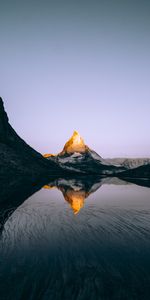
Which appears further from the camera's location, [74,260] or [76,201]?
[76,201]

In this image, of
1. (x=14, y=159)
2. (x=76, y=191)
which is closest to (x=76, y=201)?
(x=76, y=191)

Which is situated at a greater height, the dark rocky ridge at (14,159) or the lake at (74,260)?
the dark rocky ridge at (14,159)

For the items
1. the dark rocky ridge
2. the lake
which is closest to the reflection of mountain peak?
the lake

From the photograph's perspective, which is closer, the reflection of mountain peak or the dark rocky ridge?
the reflection of mountain peak

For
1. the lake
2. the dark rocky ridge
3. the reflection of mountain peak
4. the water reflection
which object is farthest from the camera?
the dark rocky ridge

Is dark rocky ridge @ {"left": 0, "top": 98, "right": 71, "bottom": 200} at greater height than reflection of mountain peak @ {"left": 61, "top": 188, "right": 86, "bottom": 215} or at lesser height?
greater

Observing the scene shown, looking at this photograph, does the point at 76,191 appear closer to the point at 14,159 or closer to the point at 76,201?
the point at 76,201

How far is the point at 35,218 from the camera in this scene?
17484mm

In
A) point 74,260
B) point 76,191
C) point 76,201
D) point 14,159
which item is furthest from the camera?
point 14,159

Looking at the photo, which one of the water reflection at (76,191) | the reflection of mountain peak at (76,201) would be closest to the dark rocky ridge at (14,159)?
the water reflection at (76,191)

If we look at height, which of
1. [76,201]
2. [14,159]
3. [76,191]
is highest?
[14,159]

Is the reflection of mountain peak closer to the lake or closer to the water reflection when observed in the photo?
the water reflection

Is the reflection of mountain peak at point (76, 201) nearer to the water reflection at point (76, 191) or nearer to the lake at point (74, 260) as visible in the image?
the water reflection at point (76, 191)

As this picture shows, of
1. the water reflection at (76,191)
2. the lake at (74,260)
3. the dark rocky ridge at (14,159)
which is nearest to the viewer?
the lake at (74,260)
